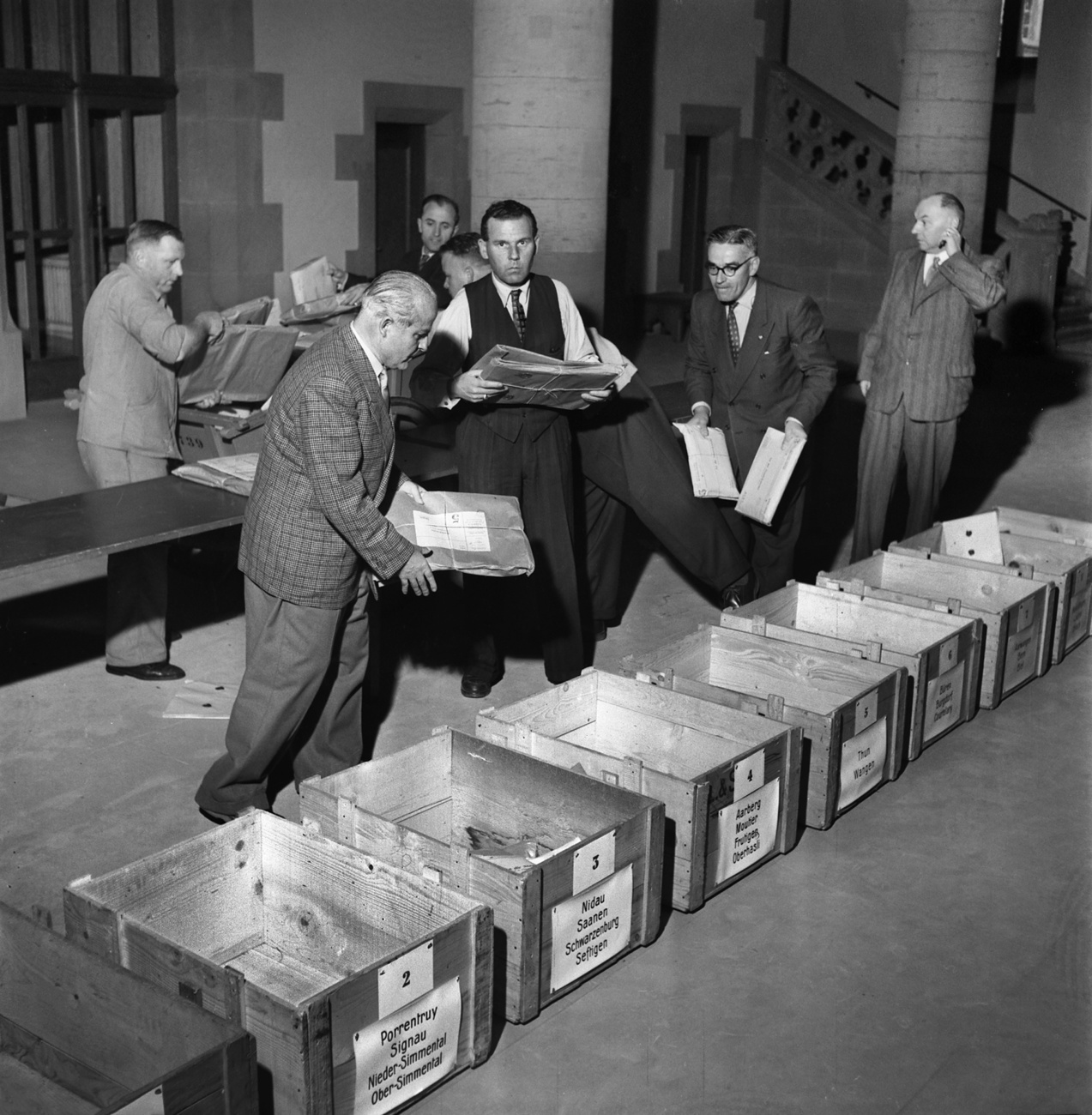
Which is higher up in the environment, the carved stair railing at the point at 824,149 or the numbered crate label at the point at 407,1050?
the carved stair railing at the point at 824,149

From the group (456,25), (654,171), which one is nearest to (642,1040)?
(456,25)

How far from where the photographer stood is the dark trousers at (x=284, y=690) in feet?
16.2

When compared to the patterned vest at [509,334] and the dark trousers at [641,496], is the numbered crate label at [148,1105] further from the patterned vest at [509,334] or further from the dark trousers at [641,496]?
the dark trousers at [641,496]

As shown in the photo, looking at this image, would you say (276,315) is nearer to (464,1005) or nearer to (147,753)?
(147,753)

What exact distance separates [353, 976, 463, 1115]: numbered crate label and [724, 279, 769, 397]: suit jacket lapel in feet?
13.2

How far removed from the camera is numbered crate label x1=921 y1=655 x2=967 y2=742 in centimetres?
588

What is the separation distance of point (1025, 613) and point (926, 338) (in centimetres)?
178

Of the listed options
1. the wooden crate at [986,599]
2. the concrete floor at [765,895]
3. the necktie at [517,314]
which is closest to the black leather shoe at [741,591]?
the concrete floor at [765,895]

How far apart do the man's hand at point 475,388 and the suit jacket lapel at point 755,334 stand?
1.65 meters

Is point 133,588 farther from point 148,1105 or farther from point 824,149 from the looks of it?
point 824,149

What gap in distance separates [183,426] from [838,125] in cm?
1176

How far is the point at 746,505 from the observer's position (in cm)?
709

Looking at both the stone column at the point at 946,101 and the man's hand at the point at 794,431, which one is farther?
the stone column at the point at 946,101

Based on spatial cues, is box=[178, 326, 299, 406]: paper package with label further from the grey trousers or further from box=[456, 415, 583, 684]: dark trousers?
box=[456, 415, 583, 684]: dark trousers
